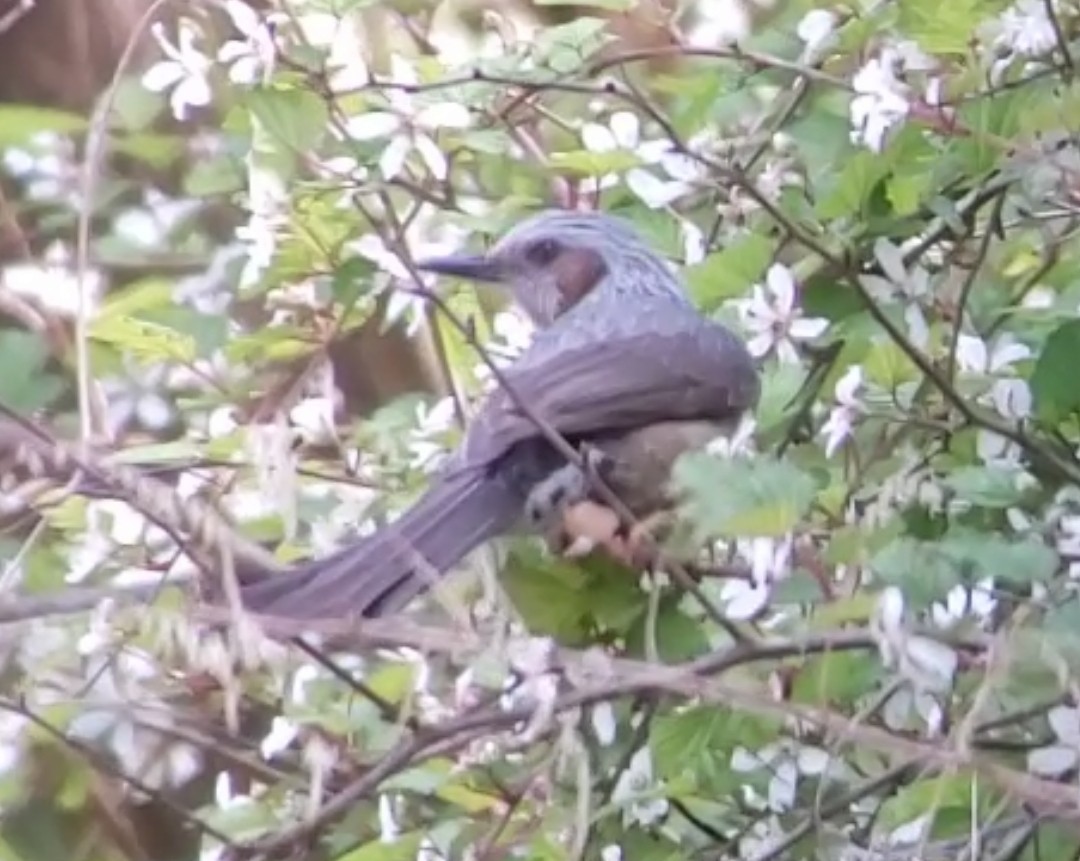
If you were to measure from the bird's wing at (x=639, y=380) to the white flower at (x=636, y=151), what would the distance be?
0.34m

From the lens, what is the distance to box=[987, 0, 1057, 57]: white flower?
2203 mm

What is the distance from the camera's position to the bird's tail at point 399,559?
216cm

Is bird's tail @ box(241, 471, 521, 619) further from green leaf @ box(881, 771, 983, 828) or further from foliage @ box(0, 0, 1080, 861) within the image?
green leaf @ box(881, 771, 983, 828)

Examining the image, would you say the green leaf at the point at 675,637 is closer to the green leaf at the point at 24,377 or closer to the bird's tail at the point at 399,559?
the bird's tail at the point at 399,559

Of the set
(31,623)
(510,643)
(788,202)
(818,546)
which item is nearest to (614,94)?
(788,202)

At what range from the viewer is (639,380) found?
327 centimetres

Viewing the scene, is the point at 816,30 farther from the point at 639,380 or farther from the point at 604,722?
the point at 639,380

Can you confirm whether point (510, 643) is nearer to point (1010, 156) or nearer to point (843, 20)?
point (1010, 156)

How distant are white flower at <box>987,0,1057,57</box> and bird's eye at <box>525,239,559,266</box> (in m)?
1.05

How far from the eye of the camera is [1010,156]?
2291mm

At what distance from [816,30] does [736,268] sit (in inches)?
9.3

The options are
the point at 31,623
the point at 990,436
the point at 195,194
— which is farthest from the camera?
the point at 195,194

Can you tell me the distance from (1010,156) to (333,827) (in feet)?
2.99

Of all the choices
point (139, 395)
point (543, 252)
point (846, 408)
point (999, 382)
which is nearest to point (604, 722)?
point (846, 408)
